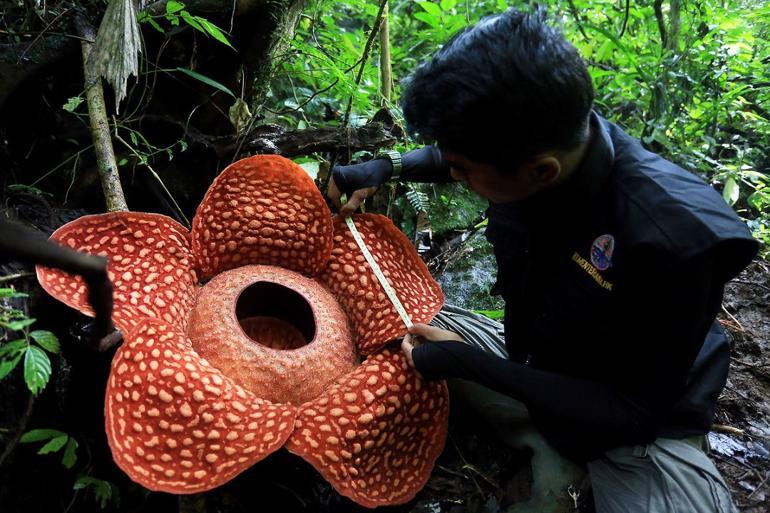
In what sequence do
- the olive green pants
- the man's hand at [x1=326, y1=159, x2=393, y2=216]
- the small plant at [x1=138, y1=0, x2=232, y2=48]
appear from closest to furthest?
the olive green pants → the small plant at [x1=138, y1=0, x2=232, y2=48] → the man's hand at [x1=326, y1=159, x2=393, y2=216]

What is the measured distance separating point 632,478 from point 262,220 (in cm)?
174

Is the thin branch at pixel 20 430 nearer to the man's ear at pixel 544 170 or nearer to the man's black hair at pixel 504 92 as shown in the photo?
the man's black hair at pixel 504 92

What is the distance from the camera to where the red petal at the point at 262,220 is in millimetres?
2359

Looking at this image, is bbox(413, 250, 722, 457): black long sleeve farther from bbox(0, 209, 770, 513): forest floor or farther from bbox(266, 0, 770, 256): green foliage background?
bbox(266, 0, 770, 256): green foliage background

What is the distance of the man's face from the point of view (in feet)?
5.59

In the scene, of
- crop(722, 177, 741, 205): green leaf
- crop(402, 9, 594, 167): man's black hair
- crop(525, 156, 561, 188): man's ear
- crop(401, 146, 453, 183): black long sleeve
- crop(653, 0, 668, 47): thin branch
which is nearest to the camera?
crop(402, 9, 594, 167): man's black hair

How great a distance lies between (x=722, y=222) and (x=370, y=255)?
135 centimetres

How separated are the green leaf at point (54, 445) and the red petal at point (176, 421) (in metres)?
0.34

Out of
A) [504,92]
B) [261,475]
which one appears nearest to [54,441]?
[261,475]

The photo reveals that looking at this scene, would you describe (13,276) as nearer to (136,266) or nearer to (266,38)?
(136,266)

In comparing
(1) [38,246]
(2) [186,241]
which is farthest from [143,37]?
(1) [38,246]

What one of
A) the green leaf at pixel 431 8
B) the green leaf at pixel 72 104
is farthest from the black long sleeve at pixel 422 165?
the green leaf at pixel 431 8

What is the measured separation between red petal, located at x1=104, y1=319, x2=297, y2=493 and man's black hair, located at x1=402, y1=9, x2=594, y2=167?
41.9 inches

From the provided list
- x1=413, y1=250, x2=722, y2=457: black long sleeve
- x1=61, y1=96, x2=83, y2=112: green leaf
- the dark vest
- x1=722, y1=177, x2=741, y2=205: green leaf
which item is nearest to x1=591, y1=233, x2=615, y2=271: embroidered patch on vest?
the dark vest
